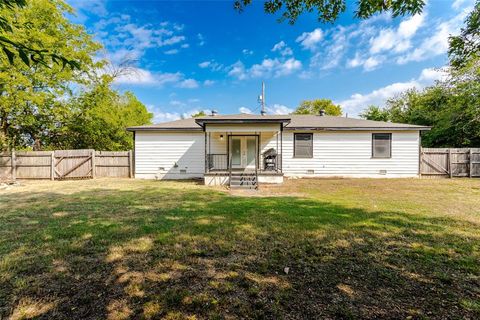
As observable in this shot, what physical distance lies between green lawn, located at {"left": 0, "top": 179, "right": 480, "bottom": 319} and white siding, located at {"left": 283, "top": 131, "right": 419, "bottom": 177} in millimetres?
7545

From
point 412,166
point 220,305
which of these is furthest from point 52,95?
point 412,166

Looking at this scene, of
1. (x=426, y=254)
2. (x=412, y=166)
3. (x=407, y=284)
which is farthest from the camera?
(x=412, y=166)

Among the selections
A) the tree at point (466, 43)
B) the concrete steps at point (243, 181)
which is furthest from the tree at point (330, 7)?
the concrete steps at point (243, 181)

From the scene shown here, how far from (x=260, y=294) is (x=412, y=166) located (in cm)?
1413

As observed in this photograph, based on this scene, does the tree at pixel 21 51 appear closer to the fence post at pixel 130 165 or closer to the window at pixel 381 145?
the fence post at pixel 130 165

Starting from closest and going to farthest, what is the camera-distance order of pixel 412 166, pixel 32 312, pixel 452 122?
pixel 32 312 < pixel 412 166 < pixel 452 122

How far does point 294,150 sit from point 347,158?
302 cm

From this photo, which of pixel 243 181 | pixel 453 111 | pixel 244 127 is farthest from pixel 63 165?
pixel 453 111

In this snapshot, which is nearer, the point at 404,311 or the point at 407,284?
the point at 404,311

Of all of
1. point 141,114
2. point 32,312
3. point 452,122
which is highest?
point 141,114

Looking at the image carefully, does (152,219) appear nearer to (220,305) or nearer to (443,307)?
(220,305)

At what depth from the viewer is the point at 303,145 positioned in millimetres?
13133

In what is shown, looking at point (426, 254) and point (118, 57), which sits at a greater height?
point (118, 57)

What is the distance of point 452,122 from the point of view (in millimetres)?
17000
